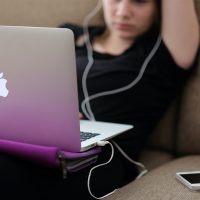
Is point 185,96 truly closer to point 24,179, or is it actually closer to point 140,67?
point 140,67

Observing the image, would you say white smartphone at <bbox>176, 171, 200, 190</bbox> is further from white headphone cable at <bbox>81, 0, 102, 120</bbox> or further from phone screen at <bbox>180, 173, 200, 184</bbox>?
white headphone cable at <bbox>81, 0, 102, 120</bbox>

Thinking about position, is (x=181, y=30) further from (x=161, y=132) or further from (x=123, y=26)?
(x=161, y=132)

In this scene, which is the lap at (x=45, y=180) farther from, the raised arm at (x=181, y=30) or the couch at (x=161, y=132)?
the raised arm at (x=181, y=30)

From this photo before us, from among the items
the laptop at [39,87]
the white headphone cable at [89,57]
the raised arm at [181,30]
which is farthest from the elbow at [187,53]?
the laptop at [39,87]

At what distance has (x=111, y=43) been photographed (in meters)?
1.58

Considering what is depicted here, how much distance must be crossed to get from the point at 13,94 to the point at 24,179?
187mm

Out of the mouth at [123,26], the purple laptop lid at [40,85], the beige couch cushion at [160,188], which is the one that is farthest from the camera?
the mouth at [123,26]

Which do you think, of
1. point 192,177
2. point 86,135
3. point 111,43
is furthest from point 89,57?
point 192,177

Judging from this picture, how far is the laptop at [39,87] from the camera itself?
3.00ft

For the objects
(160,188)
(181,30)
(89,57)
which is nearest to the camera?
(160,188)

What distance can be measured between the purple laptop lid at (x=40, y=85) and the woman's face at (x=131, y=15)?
0.60 meters

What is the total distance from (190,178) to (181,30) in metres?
0.50

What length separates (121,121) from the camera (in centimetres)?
142

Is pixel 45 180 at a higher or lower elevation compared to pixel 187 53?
lower
